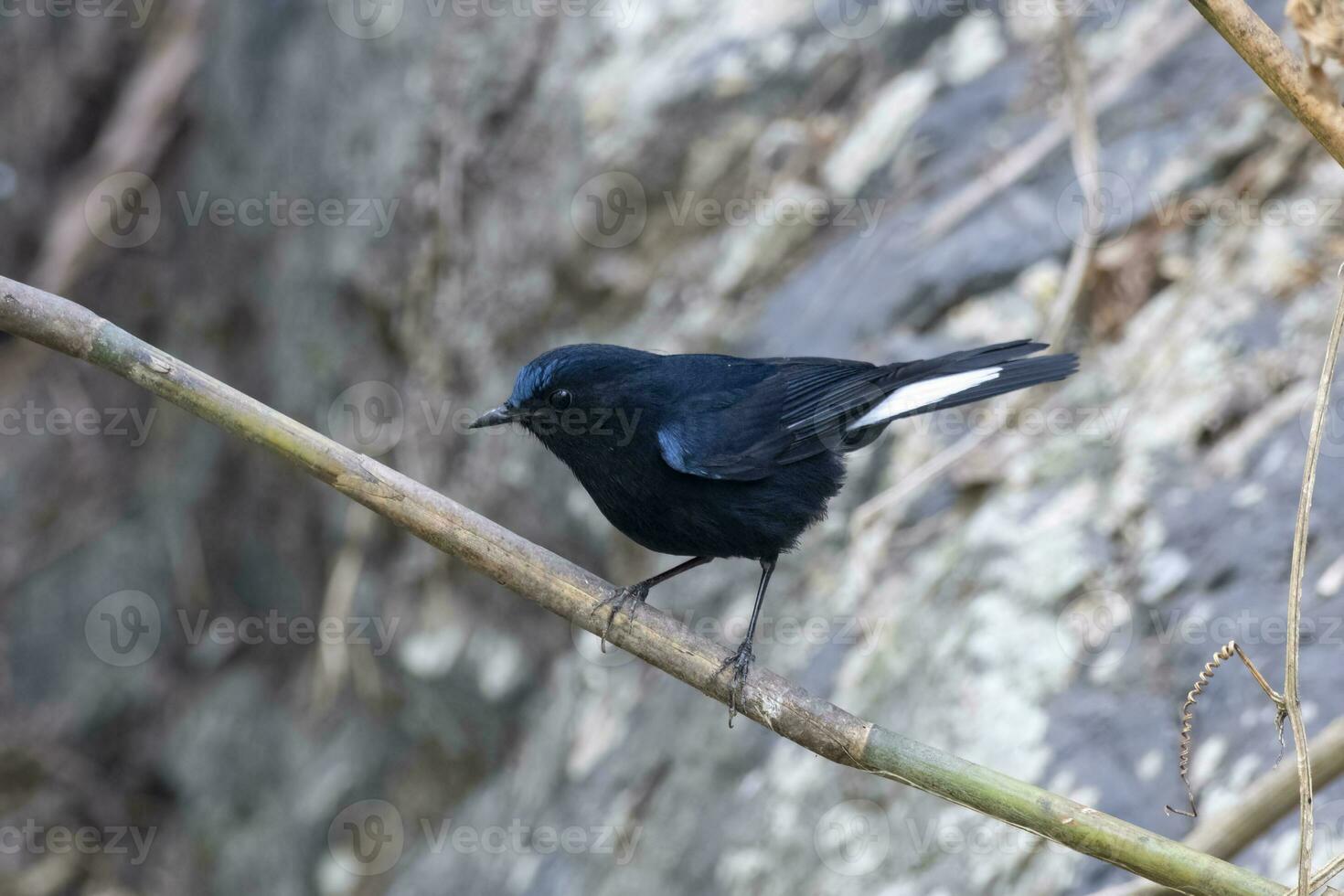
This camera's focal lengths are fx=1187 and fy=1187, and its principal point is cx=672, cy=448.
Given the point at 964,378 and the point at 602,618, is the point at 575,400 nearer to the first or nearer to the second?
the point at 602,618

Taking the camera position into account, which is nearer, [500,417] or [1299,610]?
[1299,610]

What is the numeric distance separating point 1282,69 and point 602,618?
1.95m

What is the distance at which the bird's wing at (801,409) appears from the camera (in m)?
3.86

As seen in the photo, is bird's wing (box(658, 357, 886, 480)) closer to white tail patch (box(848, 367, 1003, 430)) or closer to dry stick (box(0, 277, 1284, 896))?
white tail patch (box(848, 367, 1003, 430))

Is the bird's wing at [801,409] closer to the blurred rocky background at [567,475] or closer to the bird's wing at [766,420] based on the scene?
the bird's wing at [766,420]

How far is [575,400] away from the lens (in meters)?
3.92

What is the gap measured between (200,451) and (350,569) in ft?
6.84

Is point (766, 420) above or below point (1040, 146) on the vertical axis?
above

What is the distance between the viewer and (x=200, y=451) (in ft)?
28.1

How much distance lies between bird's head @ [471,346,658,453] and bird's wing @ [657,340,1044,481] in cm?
15

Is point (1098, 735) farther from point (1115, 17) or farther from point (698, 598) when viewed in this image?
A: point (1115, 17)

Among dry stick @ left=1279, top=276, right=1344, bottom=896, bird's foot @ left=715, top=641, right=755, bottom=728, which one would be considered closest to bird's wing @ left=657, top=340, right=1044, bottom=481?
bird's foot @ left=715, top=641, right=755, bottom=728

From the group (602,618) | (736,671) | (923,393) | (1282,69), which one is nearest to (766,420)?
(923,393)

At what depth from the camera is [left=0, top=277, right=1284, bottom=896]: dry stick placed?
2424 millimetres
